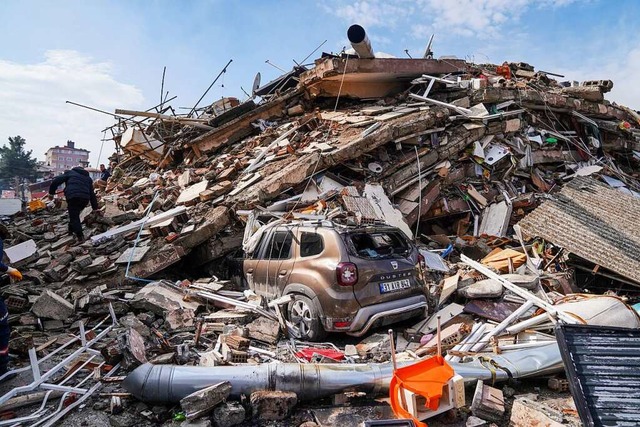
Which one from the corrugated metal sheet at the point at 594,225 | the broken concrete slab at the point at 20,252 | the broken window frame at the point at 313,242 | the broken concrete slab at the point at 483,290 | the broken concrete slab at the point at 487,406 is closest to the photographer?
the broken concrete slab at the point at 487,406

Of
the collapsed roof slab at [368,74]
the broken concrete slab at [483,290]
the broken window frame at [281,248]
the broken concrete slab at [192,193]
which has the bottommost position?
the broken concrete slab at [483,290]

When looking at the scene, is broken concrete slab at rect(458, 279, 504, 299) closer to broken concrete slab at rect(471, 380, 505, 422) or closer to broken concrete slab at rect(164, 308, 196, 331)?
broken concrete slab at rect(471, 380, 505, 422)

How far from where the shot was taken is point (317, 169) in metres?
9.53

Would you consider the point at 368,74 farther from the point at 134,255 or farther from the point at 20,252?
the point at 20,252

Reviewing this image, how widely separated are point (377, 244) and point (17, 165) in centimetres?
5612

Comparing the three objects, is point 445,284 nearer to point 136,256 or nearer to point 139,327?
point 139,327

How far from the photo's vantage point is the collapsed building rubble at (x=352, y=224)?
454 cm

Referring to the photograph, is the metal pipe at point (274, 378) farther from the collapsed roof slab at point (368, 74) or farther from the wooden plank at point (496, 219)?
the collapsed roof slab at point (368, 74)

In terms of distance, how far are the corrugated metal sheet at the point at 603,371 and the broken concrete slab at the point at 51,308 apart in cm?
670

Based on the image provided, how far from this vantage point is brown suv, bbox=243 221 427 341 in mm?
5246

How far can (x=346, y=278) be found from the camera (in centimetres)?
521

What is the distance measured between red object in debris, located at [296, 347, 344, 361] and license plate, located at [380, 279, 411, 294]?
99cm

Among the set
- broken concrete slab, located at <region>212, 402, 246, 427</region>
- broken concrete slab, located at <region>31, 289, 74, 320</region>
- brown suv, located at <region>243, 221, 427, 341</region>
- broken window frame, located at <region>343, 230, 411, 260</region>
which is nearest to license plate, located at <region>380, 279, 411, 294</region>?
brown suv, located at <region>243, 221, 427, 341</region>

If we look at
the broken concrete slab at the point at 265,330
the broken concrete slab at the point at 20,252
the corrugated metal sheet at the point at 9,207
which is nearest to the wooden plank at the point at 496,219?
the broken concrete slab at the point at 265,330
